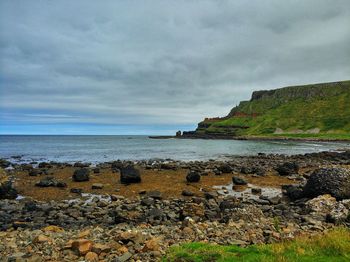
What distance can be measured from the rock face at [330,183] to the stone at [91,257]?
16.7m

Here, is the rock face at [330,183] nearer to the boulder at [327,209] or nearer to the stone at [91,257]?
the boulder at [327,209]

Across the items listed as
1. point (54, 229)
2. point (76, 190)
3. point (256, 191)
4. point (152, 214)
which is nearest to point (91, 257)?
point (54, 229)

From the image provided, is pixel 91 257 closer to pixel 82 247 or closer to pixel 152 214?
pixel 82 247

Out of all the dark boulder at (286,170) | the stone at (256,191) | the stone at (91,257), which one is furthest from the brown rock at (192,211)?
the dark boulder at (286,170)

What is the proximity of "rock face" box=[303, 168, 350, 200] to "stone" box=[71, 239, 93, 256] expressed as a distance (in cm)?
1661

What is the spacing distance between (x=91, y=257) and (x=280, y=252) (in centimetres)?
587

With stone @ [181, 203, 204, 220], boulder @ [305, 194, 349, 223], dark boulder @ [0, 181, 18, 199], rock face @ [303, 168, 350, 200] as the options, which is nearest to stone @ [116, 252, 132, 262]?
stone @ [181, 203, 204, 220]

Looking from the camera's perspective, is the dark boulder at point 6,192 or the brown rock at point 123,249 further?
the dark boulder at point 6,192

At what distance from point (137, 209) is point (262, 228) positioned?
28.6ft

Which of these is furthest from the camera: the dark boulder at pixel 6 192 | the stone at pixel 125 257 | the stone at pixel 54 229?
the dark boulder at pixel 6 192

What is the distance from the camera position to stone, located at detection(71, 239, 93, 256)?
34.8ft

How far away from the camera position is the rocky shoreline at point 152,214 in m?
11.4

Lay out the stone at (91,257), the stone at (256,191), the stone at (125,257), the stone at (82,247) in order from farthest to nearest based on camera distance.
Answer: the stone at (256,191)
the stone at (82,247)
the stone at (91,257)
the stone at (125,257)

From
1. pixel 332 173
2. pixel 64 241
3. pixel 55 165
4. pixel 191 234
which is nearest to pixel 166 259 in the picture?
pixel 191 234
